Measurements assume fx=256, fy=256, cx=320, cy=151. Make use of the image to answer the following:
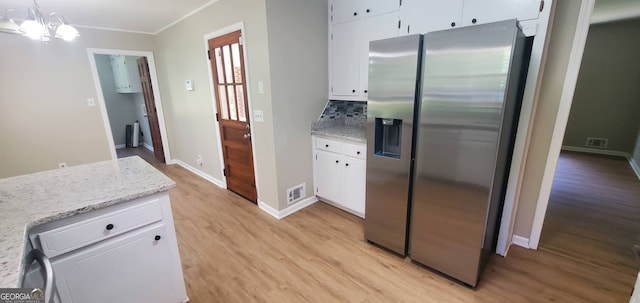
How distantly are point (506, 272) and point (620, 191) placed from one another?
282cm

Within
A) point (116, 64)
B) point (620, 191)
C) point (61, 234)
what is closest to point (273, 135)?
point (61, 234)

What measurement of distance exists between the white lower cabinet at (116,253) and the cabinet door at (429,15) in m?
2.27

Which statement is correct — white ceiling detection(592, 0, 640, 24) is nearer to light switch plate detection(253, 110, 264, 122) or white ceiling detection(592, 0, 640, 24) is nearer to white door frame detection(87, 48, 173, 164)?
light switch plate detection(253, 110, 264, 122)

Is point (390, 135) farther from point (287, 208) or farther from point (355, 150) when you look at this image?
point (287, 208)

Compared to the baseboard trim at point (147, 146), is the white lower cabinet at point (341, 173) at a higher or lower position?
higher

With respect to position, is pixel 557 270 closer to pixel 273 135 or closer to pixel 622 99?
pixel 273 135

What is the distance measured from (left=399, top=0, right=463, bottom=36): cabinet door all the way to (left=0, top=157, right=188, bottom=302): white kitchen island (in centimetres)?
221

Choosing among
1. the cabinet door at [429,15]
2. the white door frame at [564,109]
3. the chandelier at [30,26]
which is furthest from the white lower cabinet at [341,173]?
the chandelier at [30,26]

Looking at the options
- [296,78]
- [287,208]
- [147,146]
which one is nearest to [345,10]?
[296,78]

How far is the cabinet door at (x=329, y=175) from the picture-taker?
108 inches

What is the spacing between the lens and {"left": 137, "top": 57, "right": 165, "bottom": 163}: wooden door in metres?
4.52

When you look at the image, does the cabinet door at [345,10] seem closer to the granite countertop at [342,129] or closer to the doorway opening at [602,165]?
the granite countertop at [342,129]

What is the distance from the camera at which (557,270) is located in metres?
1.95

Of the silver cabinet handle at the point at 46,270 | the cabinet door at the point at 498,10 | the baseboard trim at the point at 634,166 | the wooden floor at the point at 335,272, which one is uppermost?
the cabinet door at the point at 498,10
